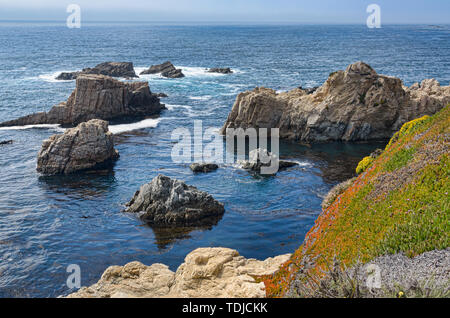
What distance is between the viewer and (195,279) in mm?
21688

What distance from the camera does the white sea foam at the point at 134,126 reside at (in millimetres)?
72938

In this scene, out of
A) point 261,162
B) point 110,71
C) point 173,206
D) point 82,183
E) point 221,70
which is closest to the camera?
point 173,206

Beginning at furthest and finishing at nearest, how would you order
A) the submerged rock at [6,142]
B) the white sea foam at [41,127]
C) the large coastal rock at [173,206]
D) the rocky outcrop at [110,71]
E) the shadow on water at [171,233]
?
the rocky outcrop at [110,71] < the white sea foam at [41,127] < the submerged rock at [6,142] < the large coastal rock at [173,206] < the shadow on water at [171,233]

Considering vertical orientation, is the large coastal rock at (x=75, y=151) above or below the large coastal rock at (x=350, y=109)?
below

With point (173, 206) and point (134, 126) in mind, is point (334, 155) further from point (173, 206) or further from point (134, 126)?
point (134, 126)

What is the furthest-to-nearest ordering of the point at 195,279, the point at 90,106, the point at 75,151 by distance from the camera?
the point at 90,106 < the point at 75,151 < the point at 195,279

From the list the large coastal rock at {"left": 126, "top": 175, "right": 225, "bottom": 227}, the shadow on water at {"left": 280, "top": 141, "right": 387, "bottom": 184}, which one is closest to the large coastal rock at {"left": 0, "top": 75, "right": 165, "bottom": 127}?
the shadow on water at {"left": 280, "top": 141, "right": 387, "bottom": 184}

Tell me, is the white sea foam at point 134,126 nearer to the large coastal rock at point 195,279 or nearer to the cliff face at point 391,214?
the large coastal rock at point 195,279

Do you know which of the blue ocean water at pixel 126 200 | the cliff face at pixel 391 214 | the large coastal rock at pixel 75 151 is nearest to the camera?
the cliff face at pixel 391 214

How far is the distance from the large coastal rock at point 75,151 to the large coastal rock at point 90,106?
21.3m

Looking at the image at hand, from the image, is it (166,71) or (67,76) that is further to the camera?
(166,71)

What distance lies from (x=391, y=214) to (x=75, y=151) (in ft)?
137

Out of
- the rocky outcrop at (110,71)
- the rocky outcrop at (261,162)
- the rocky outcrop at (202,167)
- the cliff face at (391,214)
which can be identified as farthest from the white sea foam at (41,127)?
the cliff face at (391,214)

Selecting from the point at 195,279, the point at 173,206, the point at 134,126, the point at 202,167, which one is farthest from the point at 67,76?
the point at 195,279
